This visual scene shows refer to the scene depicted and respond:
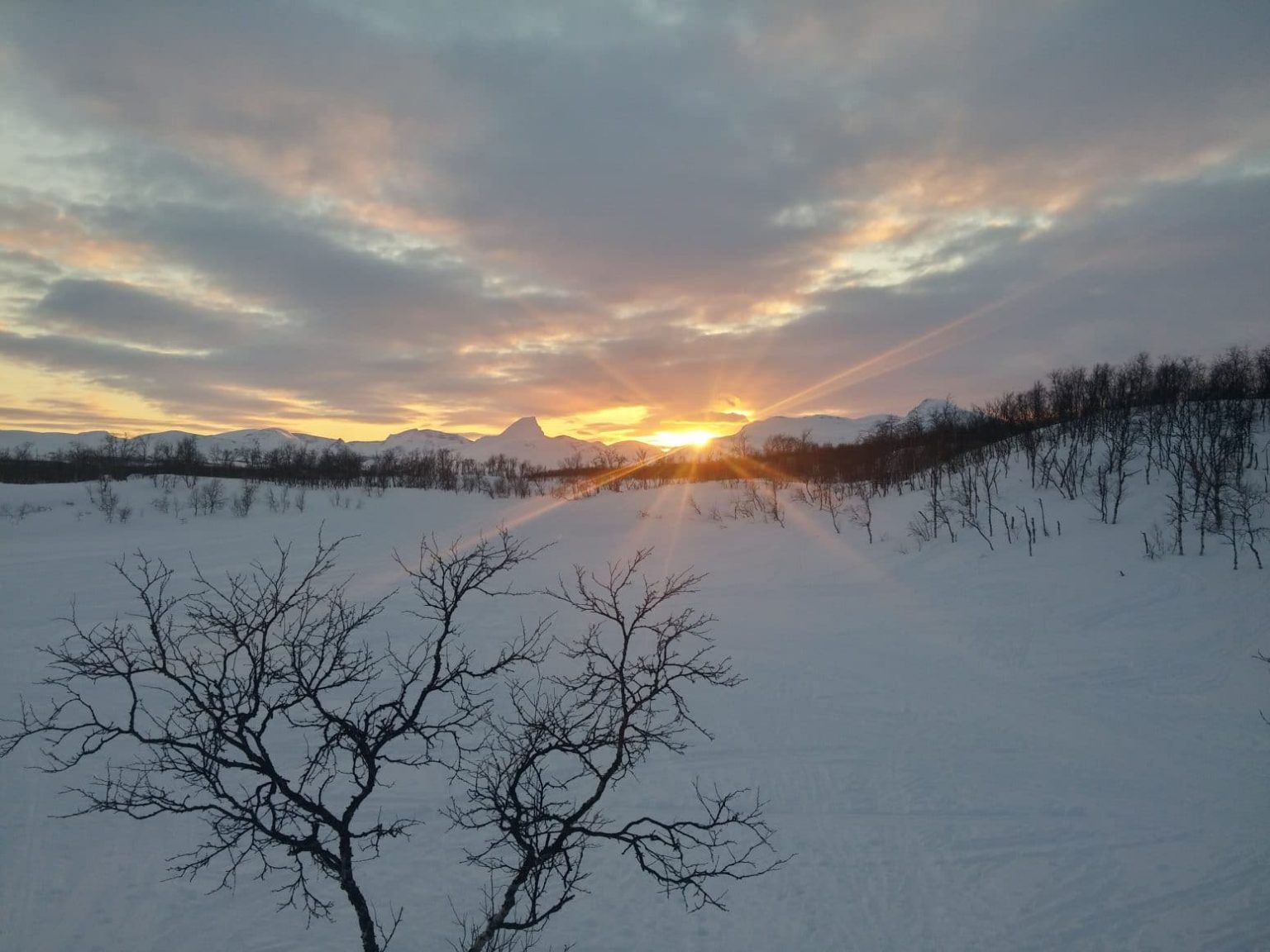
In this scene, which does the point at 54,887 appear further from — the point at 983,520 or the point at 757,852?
the point at 983,520

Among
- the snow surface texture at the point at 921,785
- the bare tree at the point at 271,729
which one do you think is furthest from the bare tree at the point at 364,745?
the snow surface texture at the point at 921,785

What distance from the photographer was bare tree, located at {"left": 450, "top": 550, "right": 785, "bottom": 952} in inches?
255

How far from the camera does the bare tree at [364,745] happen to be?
627 centimetres

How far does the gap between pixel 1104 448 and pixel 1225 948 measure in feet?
117

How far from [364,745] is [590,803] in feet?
6.85

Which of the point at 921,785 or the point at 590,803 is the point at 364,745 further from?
the point at 921,785

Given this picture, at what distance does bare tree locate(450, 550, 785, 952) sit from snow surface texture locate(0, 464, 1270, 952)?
23.8 inches

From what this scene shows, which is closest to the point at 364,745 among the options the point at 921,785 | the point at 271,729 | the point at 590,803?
the point at 590,803

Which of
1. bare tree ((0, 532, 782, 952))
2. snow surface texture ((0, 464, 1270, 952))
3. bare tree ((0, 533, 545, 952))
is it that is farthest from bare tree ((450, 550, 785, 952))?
bare tree ((0, 533, 545, 952))

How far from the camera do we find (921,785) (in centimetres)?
1425

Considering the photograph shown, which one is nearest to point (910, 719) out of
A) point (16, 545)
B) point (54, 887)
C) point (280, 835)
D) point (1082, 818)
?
point (1082, 818)

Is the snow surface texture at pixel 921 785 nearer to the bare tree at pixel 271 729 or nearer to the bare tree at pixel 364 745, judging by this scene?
the bare tree at pixel 364 745

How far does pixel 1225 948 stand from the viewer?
964 cm

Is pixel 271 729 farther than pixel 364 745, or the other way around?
pixel 271 729
